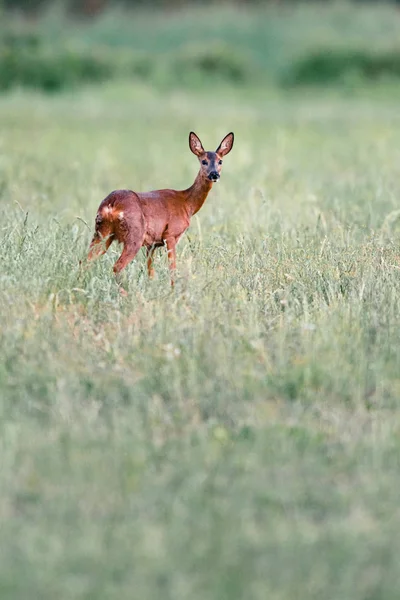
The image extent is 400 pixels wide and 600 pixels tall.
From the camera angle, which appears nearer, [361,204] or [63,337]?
[63,337]

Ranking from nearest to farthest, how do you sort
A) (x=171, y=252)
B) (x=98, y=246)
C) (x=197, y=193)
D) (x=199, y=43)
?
(x=98, y=246) → (x=171, y=252) → (x=197, y=193) → (x=199, y=43)

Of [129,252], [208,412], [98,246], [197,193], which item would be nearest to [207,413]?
[208,412]

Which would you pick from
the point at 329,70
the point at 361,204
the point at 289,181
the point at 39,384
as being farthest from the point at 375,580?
the point at 329,70

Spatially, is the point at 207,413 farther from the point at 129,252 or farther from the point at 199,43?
the point at 199,43

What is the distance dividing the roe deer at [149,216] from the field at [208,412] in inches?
6.3

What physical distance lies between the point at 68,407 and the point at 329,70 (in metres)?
27.8

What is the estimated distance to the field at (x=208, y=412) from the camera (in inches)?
179

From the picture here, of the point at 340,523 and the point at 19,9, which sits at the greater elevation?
the point at 19,9

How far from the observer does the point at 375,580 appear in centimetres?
448

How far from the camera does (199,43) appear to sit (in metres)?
35.7

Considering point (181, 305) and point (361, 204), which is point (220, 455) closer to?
point (181, 305)

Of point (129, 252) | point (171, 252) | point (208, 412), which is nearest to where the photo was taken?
point (208, 412)

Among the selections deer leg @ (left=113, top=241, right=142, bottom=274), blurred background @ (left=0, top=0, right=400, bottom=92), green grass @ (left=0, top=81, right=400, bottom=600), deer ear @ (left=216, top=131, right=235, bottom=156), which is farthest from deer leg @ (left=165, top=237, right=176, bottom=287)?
blurred background @ (left=0, top=0, right=400, bottom=92)

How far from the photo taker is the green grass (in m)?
4.55
